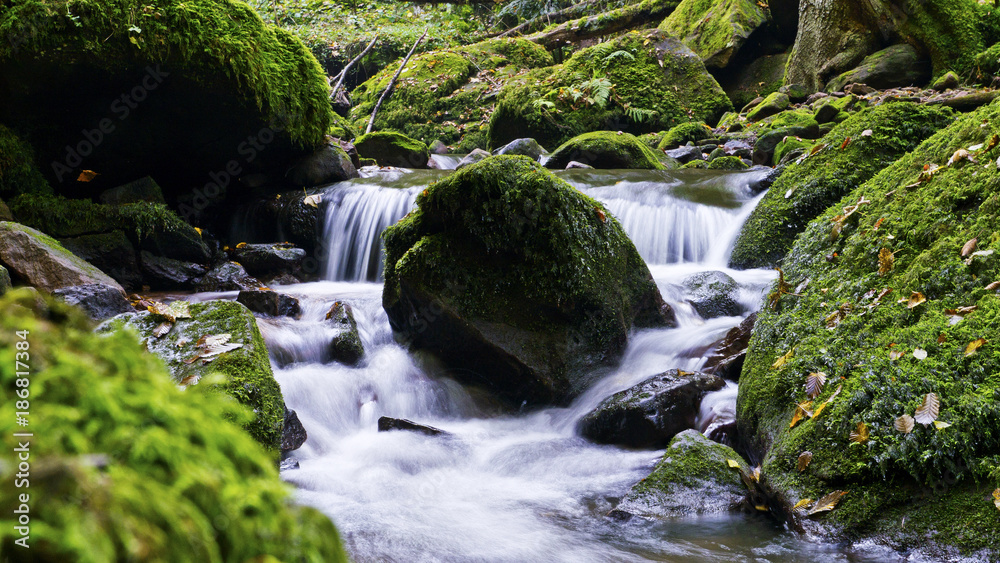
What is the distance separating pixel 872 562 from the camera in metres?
2.89

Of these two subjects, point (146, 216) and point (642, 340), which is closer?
point (642, 340)

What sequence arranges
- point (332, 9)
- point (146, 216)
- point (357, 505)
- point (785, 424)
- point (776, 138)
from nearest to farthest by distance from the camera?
point (785, 424) → point (357, 505) → point (146, 216) → point (776, 138) → point (332, 9)

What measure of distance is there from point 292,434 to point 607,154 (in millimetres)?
9070

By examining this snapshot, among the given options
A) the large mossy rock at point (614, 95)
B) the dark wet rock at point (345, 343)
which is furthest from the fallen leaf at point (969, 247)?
the large mossy rock at point (614, 95)

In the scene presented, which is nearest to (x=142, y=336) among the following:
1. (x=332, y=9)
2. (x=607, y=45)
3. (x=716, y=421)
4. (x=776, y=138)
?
(x=716, y=421)

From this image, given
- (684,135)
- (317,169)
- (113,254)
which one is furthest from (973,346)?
(684,135)

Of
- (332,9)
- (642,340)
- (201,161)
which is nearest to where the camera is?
(642,340)

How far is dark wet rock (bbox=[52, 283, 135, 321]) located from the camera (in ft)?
17.3

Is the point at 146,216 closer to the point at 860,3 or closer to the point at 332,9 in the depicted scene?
the point at 860,3

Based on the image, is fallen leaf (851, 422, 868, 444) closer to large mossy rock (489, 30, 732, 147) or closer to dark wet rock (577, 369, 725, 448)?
dark wet rock (577, 369, 725, 448)

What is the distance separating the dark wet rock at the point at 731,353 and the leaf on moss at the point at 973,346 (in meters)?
2.31

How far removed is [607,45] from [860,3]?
6.20 meters

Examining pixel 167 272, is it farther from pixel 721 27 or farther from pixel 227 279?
pixel 721 27

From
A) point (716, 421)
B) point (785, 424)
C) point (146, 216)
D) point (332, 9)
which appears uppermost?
point (332, 9)
